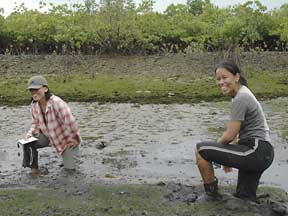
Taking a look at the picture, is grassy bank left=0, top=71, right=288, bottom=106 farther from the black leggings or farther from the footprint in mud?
the black leggings

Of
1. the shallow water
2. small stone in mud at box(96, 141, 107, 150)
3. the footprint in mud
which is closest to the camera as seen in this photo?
the footprint in mud

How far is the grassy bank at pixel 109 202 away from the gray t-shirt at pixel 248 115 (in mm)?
716

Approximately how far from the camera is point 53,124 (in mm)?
7438

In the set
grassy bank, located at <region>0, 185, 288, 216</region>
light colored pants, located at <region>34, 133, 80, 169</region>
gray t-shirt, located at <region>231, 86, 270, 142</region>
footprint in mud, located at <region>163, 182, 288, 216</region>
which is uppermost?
gray t-shirt, located at <region>231, 86, 270, 142</region>

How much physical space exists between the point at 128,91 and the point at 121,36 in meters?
6.38

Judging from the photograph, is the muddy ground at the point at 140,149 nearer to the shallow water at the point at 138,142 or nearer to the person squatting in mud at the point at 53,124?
the shallow water at the point at 138,142

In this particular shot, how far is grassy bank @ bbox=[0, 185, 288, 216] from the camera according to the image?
580cm

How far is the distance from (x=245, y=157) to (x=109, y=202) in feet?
4.78

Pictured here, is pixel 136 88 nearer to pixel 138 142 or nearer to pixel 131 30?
pixel 138 142

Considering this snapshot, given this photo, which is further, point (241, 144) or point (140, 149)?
point (140, 149)

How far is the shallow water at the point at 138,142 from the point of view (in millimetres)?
7320

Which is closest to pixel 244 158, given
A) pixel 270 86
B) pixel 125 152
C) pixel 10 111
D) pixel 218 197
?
pixel 218 197

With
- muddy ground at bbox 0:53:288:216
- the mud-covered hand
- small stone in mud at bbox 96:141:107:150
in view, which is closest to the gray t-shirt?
muddy ground at bbox 0:53:288:216

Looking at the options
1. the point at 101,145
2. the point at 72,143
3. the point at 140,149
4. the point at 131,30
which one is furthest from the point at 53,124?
the point at 131,30
